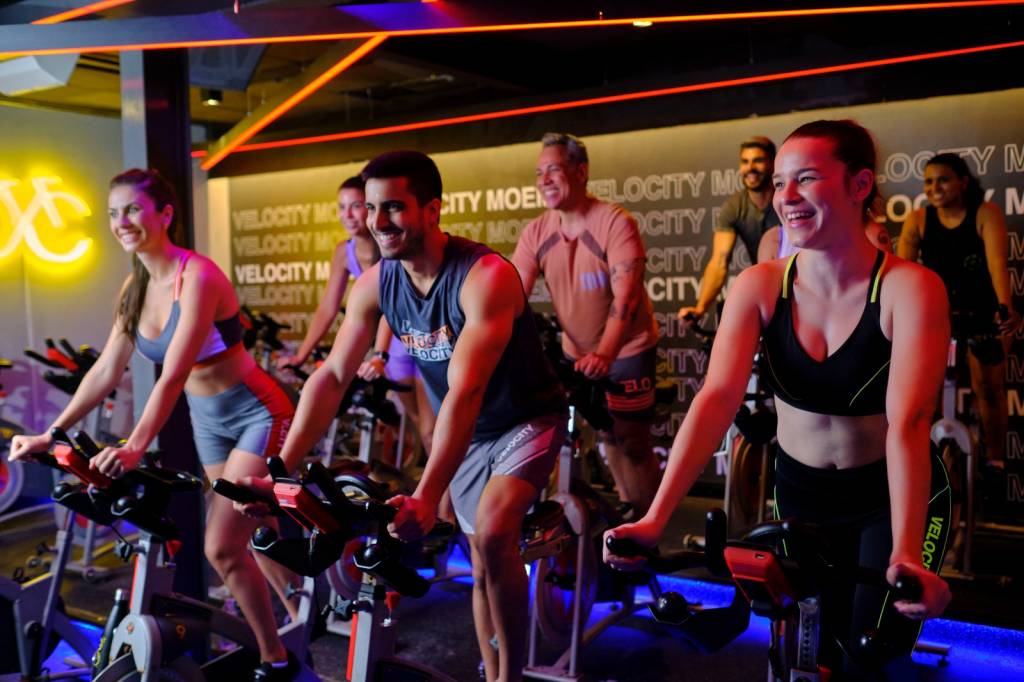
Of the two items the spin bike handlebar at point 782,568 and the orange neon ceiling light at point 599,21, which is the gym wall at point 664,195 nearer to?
the orange neon ceiling light at point 599,21

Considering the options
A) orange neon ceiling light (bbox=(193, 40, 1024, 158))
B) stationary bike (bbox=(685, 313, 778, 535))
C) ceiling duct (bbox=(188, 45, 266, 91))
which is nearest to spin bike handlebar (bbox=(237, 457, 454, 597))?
stationary bike (bbox=(685, 313, 778, 535))

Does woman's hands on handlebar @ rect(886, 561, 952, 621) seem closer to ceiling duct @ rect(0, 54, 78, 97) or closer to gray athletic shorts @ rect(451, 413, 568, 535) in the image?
gray athletic shorts @ rect(451, 413, 568, 535)

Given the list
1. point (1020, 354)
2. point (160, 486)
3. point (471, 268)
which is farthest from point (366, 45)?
point (1020, 354)

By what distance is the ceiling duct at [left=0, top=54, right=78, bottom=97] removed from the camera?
6098 millimetres

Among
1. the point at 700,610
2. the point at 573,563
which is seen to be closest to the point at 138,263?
the point at 573,563

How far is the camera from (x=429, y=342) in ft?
9.41

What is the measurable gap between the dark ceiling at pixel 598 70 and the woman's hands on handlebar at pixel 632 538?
328cm

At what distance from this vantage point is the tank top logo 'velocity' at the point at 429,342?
2.82 m

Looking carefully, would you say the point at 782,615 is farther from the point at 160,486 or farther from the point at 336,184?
the point at 336,184

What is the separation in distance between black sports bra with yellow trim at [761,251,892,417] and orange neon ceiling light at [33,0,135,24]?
298 centimetres

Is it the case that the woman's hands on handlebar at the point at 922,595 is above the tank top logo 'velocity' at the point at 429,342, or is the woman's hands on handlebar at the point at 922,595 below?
below

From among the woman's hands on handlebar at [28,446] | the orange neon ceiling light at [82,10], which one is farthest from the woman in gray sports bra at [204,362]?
the orange neon ceiling light at [82,10]

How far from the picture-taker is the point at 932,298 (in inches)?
75.9

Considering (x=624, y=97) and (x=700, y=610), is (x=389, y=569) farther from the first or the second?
(x=624, y=97)
